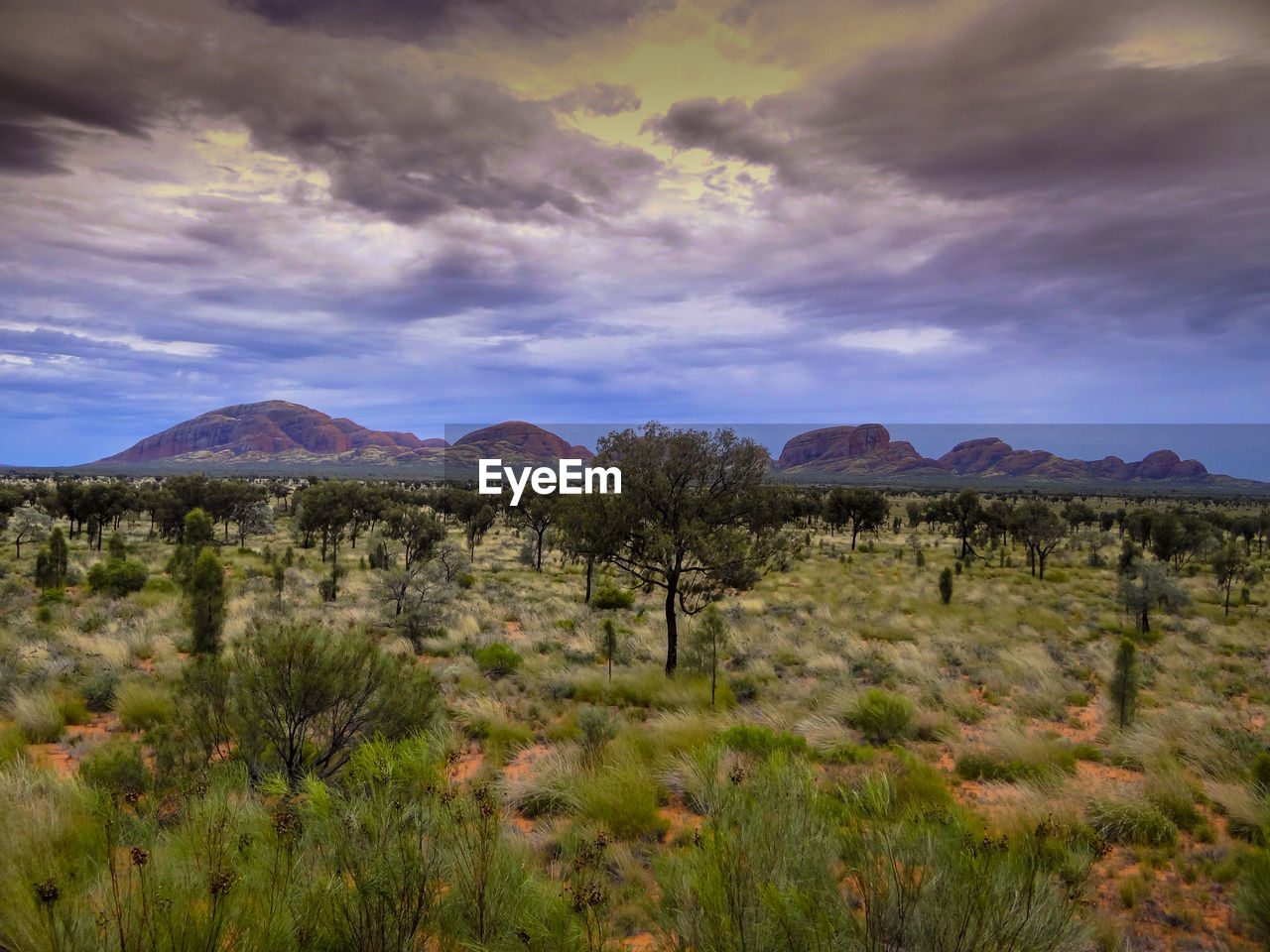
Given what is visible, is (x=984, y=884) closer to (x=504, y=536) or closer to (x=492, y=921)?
(x=492, y=921)

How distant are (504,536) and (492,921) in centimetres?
6115

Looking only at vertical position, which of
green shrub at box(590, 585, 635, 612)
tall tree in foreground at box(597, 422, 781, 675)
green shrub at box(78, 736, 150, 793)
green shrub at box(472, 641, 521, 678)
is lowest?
green shrub at box(590, 585, 635, 612)

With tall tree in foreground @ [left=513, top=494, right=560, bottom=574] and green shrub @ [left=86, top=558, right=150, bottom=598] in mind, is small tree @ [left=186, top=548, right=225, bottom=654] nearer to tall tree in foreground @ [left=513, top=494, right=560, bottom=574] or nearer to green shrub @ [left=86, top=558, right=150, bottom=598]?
green shrub @ [left=86, top=558, right=150, bottom=598]

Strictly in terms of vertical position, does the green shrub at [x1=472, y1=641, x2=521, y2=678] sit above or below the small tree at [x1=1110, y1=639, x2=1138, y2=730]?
below

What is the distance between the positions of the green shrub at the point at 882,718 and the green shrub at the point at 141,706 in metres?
11.7

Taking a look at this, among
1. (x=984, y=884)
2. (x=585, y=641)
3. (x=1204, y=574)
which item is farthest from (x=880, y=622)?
(x=1204, y=574)

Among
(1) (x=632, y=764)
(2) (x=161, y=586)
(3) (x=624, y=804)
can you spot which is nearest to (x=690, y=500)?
(1) (x=632, y=764)

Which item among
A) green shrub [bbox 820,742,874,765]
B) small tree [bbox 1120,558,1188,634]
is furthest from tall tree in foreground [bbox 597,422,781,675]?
small tree [bbox 1120,558,1188,634]

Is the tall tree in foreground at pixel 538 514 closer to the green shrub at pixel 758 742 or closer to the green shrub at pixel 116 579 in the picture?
the green shrub at pixel 116 579

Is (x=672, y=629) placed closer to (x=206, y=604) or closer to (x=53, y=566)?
(x=206, y=604)

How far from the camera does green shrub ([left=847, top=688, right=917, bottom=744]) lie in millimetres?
10188

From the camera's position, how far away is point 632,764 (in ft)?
25.7

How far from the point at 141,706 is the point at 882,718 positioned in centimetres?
Answer: 1292

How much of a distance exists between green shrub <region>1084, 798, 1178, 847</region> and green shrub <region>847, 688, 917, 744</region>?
10.9 ft
